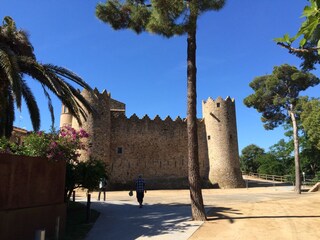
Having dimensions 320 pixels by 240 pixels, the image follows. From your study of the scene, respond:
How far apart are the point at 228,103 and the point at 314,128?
31.8 ft

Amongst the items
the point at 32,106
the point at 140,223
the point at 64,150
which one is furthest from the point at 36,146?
the point at 140,223

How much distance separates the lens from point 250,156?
6919cm

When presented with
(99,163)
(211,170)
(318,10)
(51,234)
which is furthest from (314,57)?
(211,170)

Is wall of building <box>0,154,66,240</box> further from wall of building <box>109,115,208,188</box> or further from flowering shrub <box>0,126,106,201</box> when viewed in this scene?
wall of building <box>109,115,208,188</box>

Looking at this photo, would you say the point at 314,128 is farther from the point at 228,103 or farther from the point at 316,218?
the point at 316,218

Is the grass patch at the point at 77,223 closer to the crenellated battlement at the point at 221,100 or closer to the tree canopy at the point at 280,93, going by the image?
the tree canopy at the point at 280,93

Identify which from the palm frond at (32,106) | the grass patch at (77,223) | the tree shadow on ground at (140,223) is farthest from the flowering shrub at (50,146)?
the tree shadow on ground at (140,223)

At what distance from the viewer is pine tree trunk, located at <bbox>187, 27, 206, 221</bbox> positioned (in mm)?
10273

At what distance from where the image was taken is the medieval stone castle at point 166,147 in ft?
101

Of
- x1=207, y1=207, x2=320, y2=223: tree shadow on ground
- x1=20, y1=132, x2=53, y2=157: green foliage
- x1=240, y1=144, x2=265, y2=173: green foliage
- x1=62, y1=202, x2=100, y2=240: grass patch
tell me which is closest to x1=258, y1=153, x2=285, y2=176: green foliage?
x1=240, y1=144, x2=265, y2=173: green foliage

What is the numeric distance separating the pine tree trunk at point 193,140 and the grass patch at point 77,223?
3.31m

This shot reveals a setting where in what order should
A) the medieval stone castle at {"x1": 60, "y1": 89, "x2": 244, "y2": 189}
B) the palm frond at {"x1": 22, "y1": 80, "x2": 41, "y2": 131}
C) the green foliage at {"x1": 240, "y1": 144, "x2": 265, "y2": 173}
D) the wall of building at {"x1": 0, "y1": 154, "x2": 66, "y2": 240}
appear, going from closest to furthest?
the wall of building at {"x1": 0, "y1": 154, "x2": 66, "y2": 240} → the palm frond at {"x1": 22, "y1": 80, "x2": 41, "y2": 131} → the medieval stone castle at {"x1": 60, "y1": 89, "x2": 244, "y2": 189} → the green foliage at {"x1": 240, "y1": 144, "x2": 265, "y2": 173}

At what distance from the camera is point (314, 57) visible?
6.98 meters

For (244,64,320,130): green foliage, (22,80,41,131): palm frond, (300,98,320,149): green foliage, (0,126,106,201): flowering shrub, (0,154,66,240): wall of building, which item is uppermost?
(244,64,320,130): green foliage
